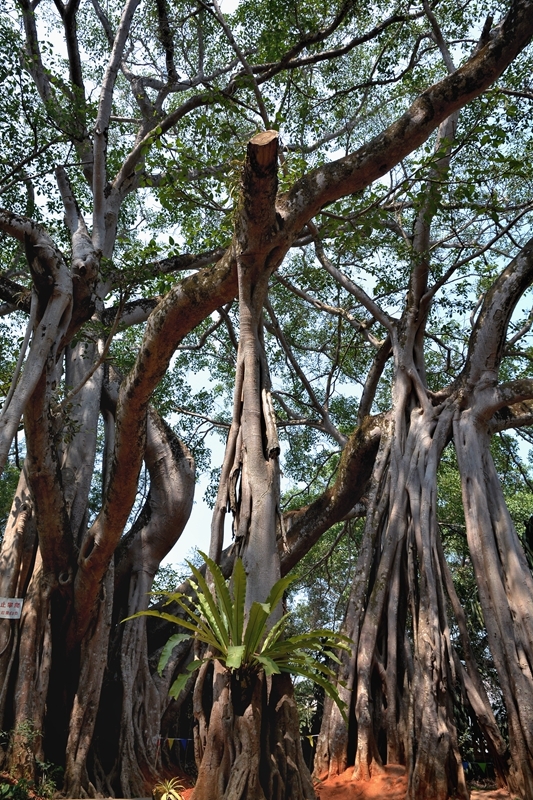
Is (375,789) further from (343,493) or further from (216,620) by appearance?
(343,493)

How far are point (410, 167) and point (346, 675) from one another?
24.4ft

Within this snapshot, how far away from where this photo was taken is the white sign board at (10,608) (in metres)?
5.96

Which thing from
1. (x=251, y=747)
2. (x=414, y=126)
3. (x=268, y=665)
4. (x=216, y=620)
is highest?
(x=414, y=126)

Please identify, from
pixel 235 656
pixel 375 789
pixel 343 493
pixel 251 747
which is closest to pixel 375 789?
pixel 375 789

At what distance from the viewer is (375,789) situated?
4617 millimetres

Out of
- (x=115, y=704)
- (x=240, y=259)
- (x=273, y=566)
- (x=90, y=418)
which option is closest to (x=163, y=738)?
(x=115, y=704)

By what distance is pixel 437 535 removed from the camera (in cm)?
585

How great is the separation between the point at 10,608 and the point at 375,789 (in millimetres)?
3540

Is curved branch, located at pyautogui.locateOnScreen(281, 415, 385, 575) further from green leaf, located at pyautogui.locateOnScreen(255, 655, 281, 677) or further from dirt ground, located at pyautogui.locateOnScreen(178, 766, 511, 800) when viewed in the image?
green leaf, located at pyautogui.locateOnScreen(255, 655, 281, 677)

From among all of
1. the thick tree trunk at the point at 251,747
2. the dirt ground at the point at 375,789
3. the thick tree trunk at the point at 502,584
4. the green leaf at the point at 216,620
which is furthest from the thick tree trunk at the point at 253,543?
the thick tree trunk at the point at 502,584

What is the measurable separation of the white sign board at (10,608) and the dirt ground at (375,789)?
2.37m

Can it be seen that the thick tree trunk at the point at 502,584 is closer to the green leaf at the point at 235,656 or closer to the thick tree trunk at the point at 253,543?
the thick tree trunk at the point at 253,543

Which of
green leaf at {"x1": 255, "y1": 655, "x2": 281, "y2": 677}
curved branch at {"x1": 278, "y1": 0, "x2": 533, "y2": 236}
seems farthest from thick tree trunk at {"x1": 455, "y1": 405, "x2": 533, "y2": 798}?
curved branch at {"x1": 278, "y1": 0, "x2": 533, "y2": 236}

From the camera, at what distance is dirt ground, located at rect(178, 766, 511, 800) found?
4.52 meters
